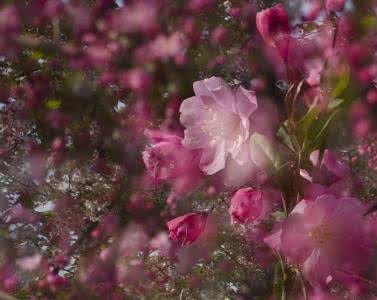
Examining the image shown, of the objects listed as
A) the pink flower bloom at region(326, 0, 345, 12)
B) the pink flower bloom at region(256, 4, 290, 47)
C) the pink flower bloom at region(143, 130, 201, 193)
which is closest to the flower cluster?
the pink flower bloom at region(326, 0, 345, 12)

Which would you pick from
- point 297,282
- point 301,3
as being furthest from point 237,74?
point 297,282

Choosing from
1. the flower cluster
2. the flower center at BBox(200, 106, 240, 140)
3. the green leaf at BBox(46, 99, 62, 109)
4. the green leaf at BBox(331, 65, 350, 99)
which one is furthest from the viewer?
the green leaf at BBox(46, 99, 62, 109)

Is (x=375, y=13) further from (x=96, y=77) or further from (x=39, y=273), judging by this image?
(x=39, y=273)

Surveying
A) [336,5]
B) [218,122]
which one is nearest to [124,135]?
[336,5]

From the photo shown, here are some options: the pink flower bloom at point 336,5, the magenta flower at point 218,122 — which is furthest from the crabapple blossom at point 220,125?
the pink flower bloom at point 336,5

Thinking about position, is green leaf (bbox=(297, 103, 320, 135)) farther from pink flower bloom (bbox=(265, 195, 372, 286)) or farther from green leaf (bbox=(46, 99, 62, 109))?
green leaf (bbox=(46, 99, 62, 109))

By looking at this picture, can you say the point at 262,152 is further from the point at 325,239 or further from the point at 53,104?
the point at 53,104
